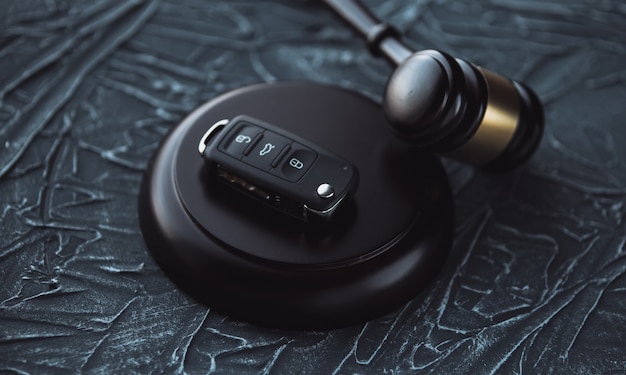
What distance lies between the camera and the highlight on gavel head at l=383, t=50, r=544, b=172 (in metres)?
0.51

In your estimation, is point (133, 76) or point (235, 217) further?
point (133, 76)

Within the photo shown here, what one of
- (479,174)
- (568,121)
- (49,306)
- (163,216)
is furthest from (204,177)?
(568,121)

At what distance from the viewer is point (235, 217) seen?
0.51 metres

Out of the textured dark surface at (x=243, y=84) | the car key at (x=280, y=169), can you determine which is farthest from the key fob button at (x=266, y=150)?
the textured dark surface at (x=243, y=84)

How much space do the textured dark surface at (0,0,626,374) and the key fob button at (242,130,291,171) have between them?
118mm

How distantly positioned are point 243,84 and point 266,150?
20 centimetres

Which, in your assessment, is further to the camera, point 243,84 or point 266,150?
point 243,84

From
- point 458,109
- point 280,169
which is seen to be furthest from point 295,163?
point 458,109

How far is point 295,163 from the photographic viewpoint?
0.50m

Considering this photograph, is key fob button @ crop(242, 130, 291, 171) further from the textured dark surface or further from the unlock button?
the textured dark surface

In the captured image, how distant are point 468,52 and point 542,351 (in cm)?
35

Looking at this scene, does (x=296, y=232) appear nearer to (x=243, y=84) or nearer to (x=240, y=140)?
(x=240, y=140)

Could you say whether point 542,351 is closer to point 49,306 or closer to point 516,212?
point 516,212

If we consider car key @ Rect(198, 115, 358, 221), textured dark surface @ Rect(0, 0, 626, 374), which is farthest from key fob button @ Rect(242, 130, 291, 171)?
textured dark surface @ Rect(0, 0, 626, 374)
